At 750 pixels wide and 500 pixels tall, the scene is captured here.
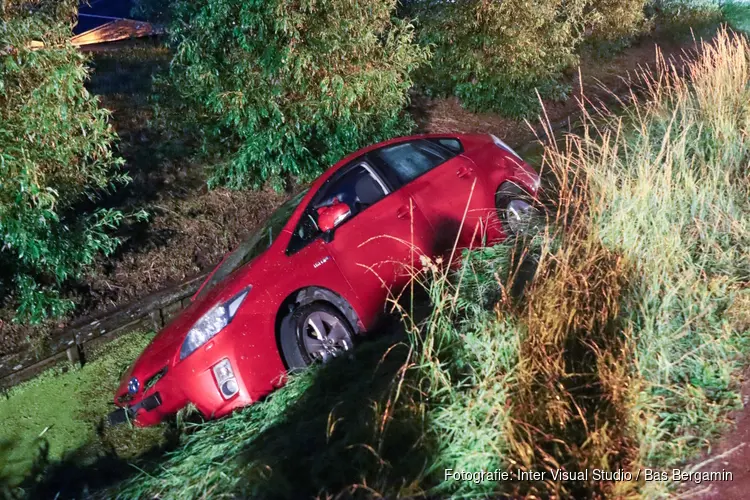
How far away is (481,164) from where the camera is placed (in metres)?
6.44

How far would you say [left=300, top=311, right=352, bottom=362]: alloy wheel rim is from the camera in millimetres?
4906

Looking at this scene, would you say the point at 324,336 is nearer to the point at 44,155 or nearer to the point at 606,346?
the point at 606,346

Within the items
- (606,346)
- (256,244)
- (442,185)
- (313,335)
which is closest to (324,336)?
(313,335)

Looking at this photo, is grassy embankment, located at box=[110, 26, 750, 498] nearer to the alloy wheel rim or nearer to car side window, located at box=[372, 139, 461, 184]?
the alloy wheel rim

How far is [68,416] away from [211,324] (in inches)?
70.7

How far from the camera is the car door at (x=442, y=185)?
18.9ft

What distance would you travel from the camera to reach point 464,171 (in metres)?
6.24

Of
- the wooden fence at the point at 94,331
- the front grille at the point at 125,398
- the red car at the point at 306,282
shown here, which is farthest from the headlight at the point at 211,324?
the wooden fence at the point at 94,331

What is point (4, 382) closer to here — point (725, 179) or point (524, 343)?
point (524, 343)

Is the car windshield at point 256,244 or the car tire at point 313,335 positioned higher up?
the car windshield at point 256,244

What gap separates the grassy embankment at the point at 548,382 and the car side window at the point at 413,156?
136 centimetres

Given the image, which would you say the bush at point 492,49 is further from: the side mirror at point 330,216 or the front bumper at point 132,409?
the front bumper at point 132,409

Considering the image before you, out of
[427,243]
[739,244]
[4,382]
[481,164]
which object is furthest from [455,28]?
[4,382]

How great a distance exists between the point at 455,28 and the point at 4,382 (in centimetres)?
885
